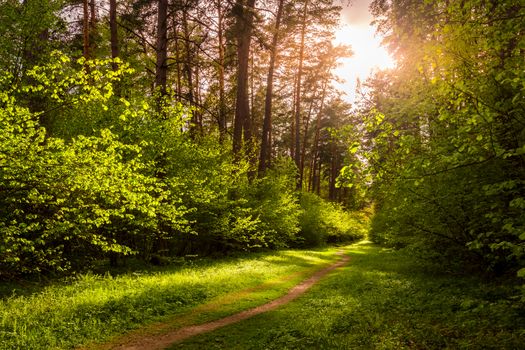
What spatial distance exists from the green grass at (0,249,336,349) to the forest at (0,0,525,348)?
0.90 metres

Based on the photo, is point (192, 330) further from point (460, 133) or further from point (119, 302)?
point (460, 133)

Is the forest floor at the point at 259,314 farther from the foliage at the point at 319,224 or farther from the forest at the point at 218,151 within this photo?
the foliage at the point at 319,224

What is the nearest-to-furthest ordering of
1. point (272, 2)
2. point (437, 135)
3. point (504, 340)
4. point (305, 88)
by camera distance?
point (504, 340)
point (437, 135)
point (272, 2)
point (305, 88)

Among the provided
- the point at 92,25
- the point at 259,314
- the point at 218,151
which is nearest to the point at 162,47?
the point at 218,151

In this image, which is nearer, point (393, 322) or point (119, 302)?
point (393, 322)

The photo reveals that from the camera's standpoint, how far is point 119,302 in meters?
8.90

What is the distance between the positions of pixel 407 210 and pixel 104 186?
9.42 meters

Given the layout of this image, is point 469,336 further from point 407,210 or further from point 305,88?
point 305,88

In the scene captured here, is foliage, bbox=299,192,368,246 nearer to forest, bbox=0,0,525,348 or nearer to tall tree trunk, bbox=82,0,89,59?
forest, bbox=0,0,525,348

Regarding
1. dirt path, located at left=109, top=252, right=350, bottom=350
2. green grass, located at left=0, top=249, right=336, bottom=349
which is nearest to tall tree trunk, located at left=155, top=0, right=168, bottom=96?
green grass, located at left=0, top=249, right=336, bottom=349

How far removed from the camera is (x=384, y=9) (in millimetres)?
16734

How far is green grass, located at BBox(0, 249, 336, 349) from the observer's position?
23.2 ft

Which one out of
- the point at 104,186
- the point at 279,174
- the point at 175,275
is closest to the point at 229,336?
the point at 104,186

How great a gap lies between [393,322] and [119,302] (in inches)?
264
